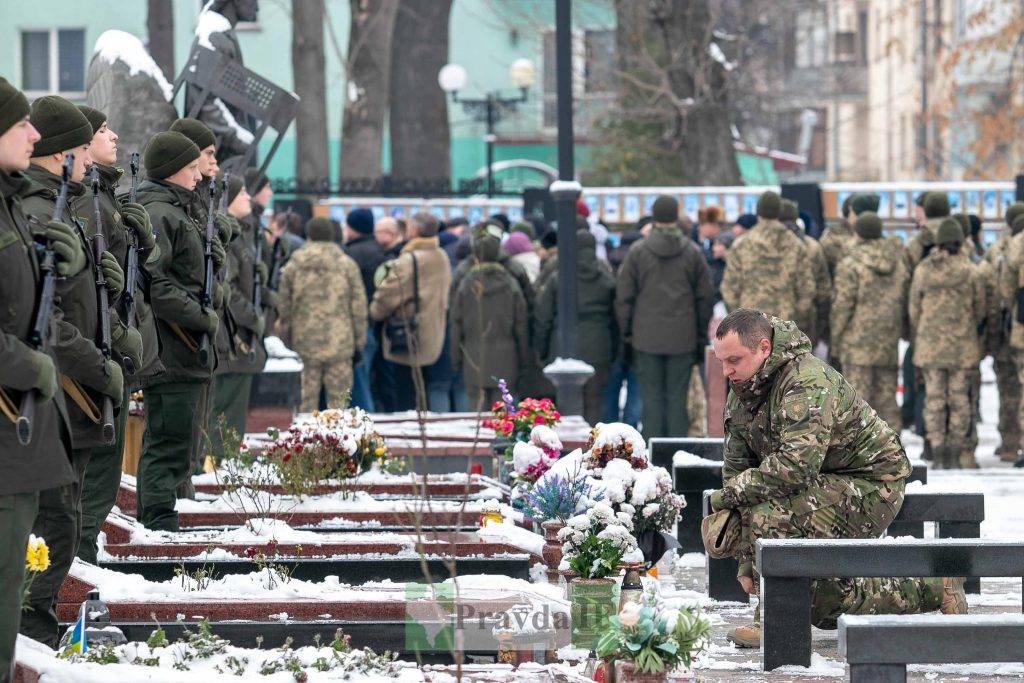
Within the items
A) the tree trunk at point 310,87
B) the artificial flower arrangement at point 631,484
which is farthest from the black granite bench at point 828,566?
the tree trunk at point 310,87

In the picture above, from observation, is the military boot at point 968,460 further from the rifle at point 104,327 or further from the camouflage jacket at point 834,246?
the rifle at point 104,327

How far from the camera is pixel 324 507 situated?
1114 cm

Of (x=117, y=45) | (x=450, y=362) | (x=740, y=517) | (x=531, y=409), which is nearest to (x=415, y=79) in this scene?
(x=450, y=362)

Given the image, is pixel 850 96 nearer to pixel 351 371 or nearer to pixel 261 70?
pixel 261 70

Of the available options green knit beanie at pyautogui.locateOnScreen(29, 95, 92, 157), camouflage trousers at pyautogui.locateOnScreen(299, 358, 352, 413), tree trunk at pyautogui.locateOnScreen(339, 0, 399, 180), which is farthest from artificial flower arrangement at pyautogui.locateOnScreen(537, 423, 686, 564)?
tree trunk at pyautogui.locateOnScreen(339, 0, 399, 180)

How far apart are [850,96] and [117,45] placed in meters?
56.7

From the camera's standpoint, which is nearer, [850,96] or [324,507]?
[324,507]

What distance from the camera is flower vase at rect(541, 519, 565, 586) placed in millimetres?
9688

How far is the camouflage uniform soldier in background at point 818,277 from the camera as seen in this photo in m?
17.2

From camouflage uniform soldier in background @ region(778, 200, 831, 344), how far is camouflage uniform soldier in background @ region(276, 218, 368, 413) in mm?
3393

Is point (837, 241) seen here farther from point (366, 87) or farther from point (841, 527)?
point (366, 87)

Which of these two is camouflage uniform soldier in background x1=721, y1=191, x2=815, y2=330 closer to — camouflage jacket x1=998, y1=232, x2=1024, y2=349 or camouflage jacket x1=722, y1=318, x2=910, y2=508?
camouflage jacket x1=998, y1=232, x2=1024, y2=349

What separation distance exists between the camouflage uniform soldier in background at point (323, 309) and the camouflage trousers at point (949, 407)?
4358 millimetres

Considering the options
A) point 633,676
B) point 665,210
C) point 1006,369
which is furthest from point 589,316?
point 633,676
